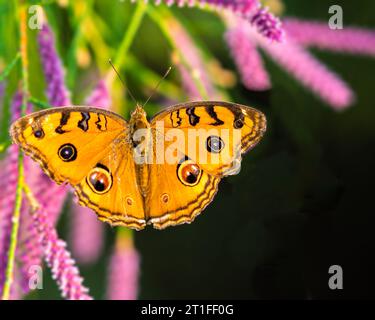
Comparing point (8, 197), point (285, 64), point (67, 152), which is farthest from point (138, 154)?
point (285, 64)

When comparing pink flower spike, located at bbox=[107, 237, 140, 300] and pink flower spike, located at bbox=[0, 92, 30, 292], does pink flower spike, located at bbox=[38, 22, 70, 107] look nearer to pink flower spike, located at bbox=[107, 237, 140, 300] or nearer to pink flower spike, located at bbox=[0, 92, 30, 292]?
pink flower spike, located at bbox=[0, 92, 30, 292]

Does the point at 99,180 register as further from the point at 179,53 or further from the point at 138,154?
the point at 179,53

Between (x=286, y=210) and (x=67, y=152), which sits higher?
(x=286, y=210)

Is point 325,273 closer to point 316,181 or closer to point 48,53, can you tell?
point 316,181

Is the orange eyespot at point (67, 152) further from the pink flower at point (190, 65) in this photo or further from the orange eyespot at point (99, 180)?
the pink flower at point (190, 65)

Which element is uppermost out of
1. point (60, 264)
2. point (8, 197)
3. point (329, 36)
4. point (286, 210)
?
point (329, 36)

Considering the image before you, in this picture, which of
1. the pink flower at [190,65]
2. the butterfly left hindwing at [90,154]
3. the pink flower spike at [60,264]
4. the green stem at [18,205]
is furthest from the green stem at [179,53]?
the pink flower spike at [60,264]

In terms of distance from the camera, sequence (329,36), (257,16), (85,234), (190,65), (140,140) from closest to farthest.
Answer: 1. (257,16)
2. (140,140)
3. (190,65)
4. (329,36)
5. (85,234)
